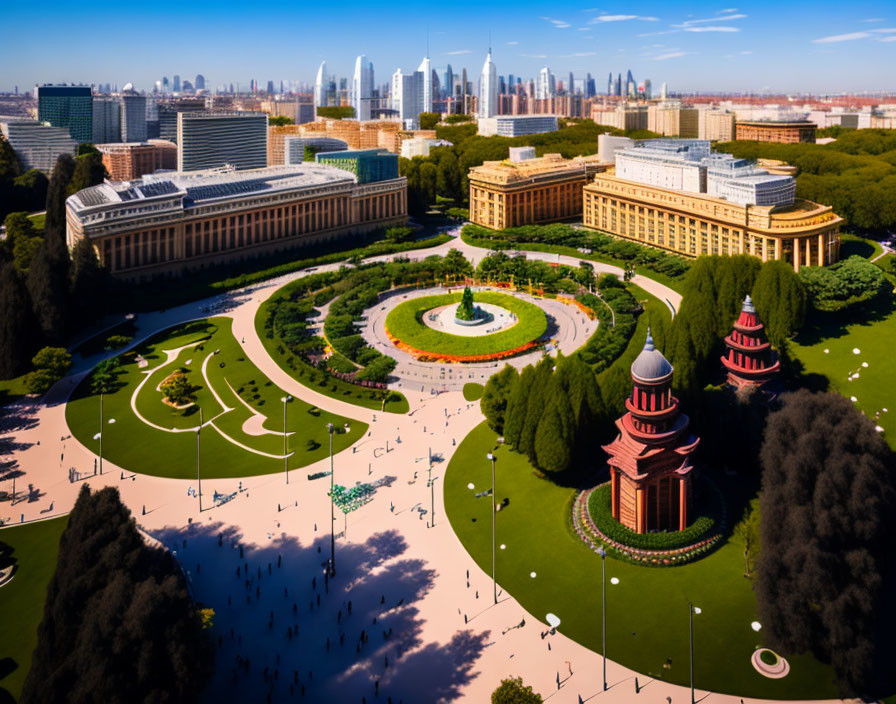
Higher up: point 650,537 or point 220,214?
point 220,214

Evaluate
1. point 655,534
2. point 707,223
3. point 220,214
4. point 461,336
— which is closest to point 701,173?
point 707,223

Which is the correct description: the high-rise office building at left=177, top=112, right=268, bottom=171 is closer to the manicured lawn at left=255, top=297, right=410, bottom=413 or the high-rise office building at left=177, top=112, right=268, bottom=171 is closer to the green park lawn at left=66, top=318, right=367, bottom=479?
the green park lawn at left=66, top=318, right=367, bottom=479

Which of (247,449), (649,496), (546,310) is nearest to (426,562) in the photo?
(649,496)

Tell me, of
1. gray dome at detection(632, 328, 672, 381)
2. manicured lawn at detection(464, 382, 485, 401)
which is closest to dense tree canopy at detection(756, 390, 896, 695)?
gray dome at detection(632, 328, 672, 381)

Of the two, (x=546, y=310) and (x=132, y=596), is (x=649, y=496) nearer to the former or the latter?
(x=132, y=596)

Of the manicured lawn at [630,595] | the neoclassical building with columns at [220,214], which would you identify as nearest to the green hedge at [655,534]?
the manicured lawn at [630,595]

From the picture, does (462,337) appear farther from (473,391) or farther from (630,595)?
(630,595)
